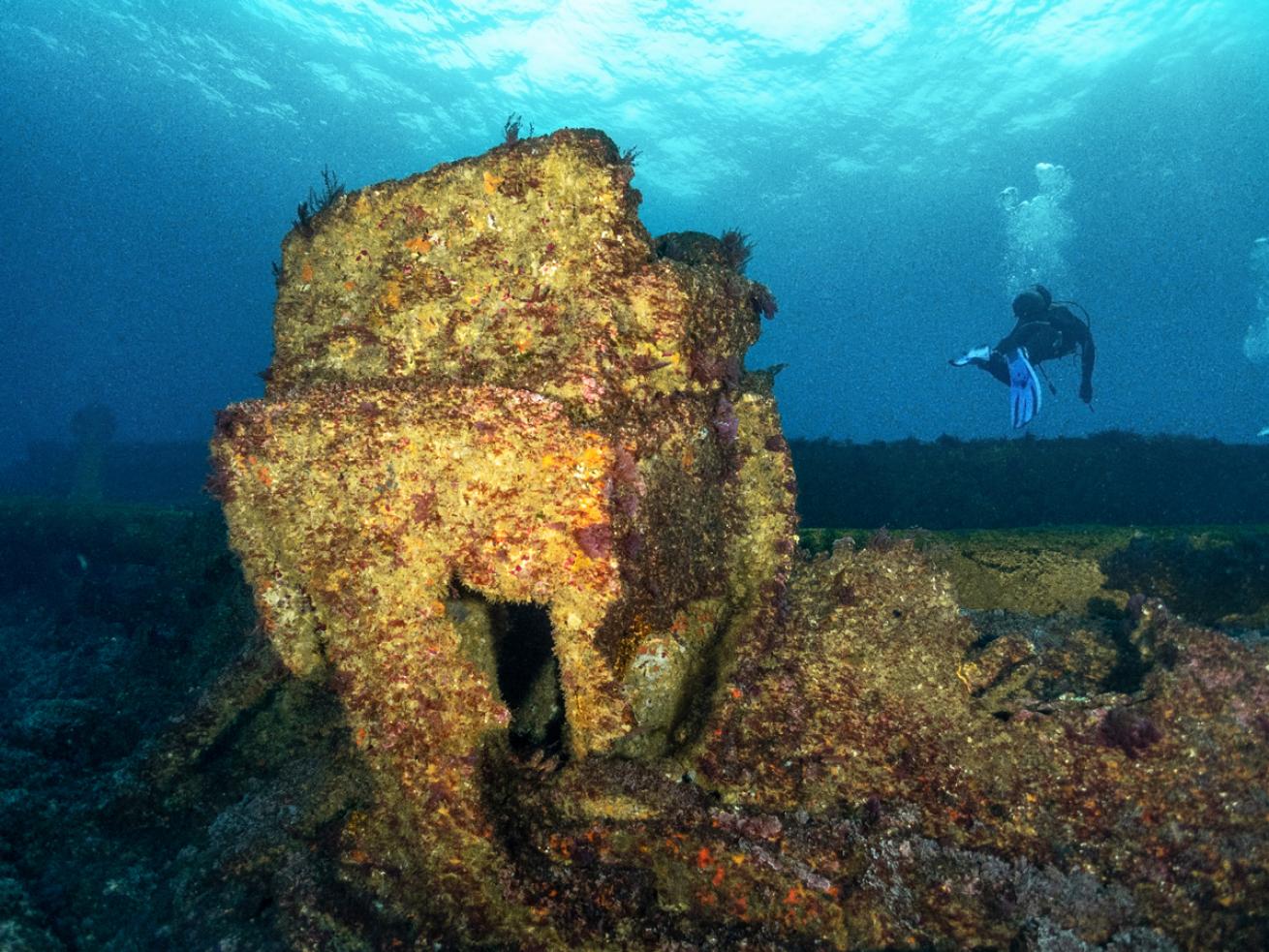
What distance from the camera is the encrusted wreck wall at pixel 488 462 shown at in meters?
A: 3.44

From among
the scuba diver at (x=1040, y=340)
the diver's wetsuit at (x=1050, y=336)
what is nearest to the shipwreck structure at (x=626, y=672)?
the scuba diver at (x=1040, y=340)

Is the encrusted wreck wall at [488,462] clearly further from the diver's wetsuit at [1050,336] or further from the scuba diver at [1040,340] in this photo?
the diver's wetsuit at [1050,336]

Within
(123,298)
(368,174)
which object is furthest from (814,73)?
(123,298)

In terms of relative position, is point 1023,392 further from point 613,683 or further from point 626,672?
point 613,683

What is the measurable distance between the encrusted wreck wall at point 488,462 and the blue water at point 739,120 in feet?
14.4

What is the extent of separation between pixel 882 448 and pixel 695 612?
632 cm

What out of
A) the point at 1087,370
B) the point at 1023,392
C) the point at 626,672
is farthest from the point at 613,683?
the point at 1087,370

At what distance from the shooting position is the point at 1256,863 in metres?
3.38

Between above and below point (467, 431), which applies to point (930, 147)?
above

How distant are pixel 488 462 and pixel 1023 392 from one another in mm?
9131

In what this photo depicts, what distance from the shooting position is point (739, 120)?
51812 millimetres

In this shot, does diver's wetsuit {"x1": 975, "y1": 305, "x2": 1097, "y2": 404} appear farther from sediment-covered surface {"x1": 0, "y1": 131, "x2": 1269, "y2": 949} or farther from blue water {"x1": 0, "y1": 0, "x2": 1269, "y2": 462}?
blue water {"x1": 0, "y1": 0, "x2": 1269, "y2": 462}

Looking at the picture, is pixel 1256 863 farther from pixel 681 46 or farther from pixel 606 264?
pixel 681 46

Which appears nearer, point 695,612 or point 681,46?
point 695,612
